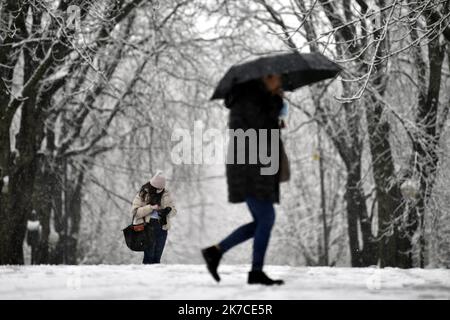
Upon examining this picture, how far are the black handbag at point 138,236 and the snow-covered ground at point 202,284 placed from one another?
137 centimetres

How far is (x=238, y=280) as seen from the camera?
18.8 feet

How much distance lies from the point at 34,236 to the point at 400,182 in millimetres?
8497

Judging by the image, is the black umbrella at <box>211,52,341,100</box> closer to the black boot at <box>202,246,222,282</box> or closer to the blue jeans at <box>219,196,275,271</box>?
the blue jeans at <box>219,196,275,271</box>

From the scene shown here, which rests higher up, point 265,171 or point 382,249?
point 265,171

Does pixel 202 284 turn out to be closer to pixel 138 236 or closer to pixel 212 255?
pixel 212 255

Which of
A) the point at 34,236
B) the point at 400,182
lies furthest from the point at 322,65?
the point at 34,236

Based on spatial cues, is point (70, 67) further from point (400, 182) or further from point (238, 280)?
point (238, 280)

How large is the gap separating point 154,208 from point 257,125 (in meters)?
3.84

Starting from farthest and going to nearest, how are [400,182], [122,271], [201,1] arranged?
[201,1] < [400,182] < [122,271]

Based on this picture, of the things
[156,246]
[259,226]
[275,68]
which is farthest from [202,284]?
[156,246]

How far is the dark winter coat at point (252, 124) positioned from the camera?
193 inches

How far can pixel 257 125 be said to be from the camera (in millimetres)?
4914

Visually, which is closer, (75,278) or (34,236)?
(75,278)

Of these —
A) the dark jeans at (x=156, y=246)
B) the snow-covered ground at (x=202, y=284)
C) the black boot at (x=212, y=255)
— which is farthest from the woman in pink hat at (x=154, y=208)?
the black boot at (x=212, y=255)
